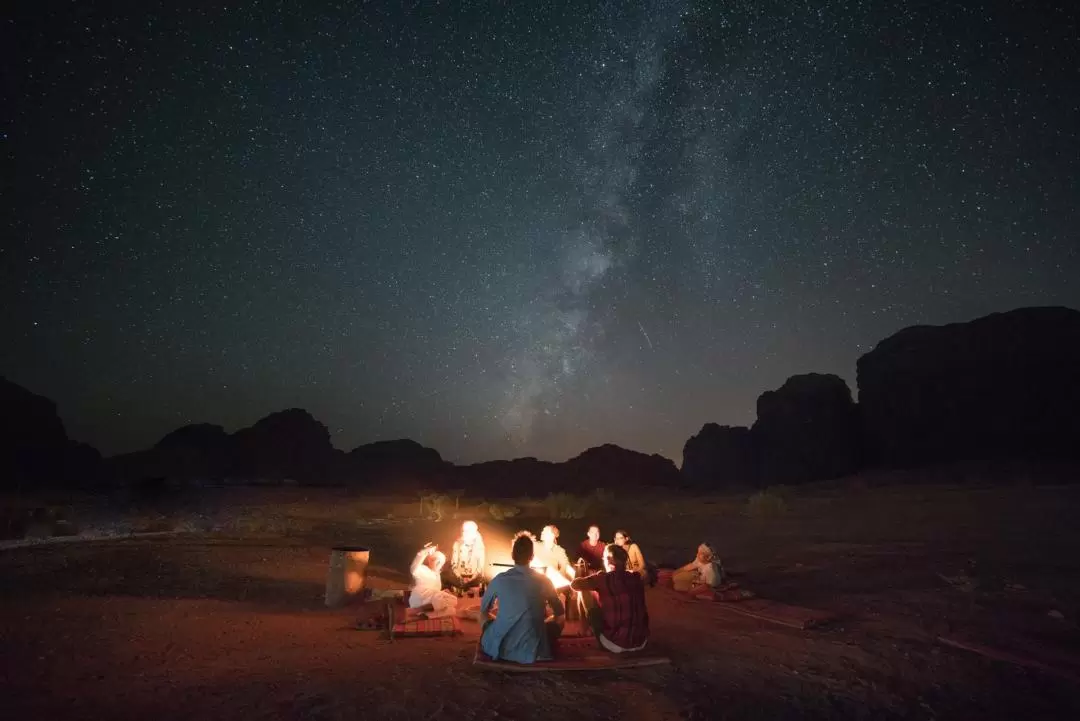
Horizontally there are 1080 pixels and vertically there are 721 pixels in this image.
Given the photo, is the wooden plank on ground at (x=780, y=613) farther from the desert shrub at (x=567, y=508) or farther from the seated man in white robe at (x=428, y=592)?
the desert shrub at (x=567, y=508)

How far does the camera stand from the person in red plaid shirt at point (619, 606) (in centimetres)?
758

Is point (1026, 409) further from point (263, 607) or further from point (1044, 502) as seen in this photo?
point (263, 607)

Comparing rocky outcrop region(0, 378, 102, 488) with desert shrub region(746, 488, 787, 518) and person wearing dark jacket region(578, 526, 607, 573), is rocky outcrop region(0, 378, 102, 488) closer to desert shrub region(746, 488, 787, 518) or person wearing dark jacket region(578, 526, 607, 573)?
desert shrub region(746, 488, 787, 518)

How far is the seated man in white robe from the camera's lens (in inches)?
380

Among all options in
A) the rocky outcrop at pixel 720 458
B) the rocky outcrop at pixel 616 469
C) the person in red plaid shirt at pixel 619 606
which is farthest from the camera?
the rocky outcrop at pixel 616 469

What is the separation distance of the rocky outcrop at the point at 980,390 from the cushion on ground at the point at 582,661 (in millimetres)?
47260

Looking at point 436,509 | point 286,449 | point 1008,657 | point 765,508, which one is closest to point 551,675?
point 1008,657

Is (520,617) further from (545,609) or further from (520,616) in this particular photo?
(545,609)

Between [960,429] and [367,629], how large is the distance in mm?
51564

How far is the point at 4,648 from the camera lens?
317 inches

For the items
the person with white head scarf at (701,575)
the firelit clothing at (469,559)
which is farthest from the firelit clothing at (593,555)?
the firelit clothing at (469,559)

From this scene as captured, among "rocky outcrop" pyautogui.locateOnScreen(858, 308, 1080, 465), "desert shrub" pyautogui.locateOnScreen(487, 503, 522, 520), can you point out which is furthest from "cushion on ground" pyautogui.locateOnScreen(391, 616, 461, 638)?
"rocky outcrop" pyautogui.locateOnScreen(858, 308, 1080, 465)

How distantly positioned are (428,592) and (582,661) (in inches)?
135

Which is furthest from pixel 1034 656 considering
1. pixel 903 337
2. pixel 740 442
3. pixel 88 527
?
pixel 740 442
